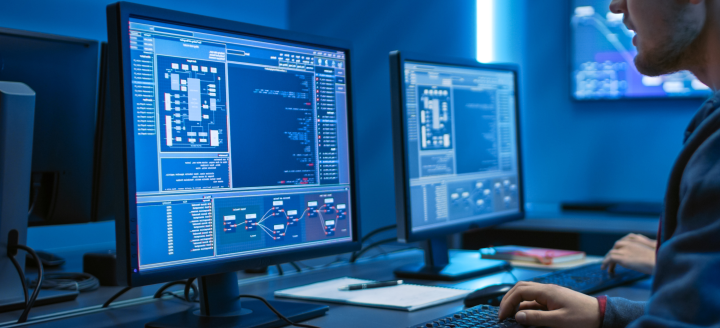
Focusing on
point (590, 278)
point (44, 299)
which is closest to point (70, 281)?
point (44, 299)

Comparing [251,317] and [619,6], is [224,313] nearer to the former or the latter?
[251,317]

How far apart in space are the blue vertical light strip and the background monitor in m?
1.99

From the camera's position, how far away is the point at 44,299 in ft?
3.92

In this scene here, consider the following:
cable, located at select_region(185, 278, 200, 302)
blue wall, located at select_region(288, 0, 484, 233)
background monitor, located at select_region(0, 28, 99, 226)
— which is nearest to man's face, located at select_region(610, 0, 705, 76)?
cable, located at select_region(185, 278, 200, 302)

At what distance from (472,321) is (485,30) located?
7.39 ft

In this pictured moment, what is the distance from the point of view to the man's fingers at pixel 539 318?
94 cm

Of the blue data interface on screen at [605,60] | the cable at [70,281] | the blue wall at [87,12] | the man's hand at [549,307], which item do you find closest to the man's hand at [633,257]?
the man's hand at [549,307]

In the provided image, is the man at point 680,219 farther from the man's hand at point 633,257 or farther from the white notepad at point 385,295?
the man's hand at point 633,257

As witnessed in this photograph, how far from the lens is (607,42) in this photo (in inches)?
108

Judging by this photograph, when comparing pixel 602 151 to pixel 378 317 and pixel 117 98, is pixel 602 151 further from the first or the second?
pixel 117 98

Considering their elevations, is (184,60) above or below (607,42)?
below

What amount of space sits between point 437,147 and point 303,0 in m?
1.19

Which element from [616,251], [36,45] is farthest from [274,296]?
[616,251]

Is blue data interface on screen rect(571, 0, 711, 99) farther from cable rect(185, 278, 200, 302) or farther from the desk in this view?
cable rect(185, 278, 200, 302)
